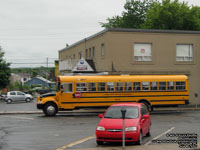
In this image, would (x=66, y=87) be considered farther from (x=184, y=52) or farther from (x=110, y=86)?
(x=184, y=52)

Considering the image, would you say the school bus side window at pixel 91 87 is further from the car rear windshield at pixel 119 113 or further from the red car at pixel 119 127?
the red car at pixel 119 127

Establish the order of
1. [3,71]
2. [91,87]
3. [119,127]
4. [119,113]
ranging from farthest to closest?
[3,71] → [91,87] → [119,113] → [119,127]

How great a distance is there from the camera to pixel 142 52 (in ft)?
112

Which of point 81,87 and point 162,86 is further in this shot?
point 162,86

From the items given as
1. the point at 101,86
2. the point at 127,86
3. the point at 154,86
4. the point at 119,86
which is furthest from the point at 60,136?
the point at 154,86

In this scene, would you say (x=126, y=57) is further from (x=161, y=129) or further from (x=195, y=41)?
(x=161, y=129)

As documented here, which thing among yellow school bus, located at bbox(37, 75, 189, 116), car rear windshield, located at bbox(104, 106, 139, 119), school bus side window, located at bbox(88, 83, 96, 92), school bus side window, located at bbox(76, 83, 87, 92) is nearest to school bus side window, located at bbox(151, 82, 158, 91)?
yellow school bus, located at bbox(37, 75, 189, 116)

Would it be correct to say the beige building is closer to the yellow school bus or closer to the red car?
the yellow school bus

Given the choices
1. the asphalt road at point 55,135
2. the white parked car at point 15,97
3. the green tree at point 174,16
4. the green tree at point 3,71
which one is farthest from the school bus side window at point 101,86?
the green tree at point 3,71

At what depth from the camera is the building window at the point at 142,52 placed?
1344 inches

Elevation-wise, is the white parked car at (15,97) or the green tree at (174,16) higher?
the green tree at (174,16)

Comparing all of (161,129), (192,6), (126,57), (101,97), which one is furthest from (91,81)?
(192,6)

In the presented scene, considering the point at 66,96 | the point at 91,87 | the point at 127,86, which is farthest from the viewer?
the point at 127,86

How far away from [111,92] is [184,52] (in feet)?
37.4
